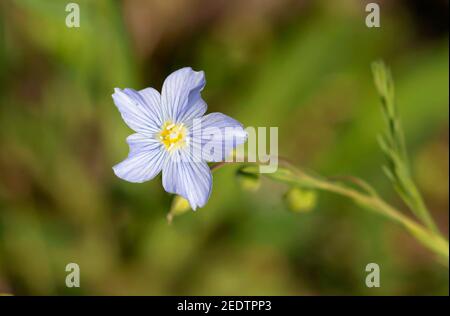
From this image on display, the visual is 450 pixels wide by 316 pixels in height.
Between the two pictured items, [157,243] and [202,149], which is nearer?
[202,149]

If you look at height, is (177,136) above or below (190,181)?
above

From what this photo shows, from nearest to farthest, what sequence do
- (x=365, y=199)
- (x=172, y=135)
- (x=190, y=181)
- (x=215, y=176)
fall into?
1. (x=190, y=181)
2. (x=172, y=135)
3. (x=365, y=199)
4. (x=215, y=176)

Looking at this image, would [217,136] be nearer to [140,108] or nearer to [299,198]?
[140,108]

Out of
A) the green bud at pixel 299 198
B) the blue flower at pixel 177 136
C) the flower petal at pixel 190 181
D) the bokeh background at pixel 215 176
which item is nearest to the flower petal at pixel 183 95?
the blue flower at pixel 177 136

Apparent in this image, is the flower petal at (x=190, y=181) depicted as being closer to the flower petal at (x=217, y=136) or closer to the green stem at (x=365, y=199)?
the flower petal at (x=217, y=136)

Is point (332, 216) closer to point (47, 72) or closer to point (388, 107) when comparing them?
point (388, 107)

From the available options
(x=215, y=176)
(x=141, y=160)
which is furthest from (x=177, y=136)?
(x=215, y=176)

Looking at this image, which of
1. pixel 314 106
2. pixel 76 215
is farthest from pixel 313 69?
pixel 76 215
